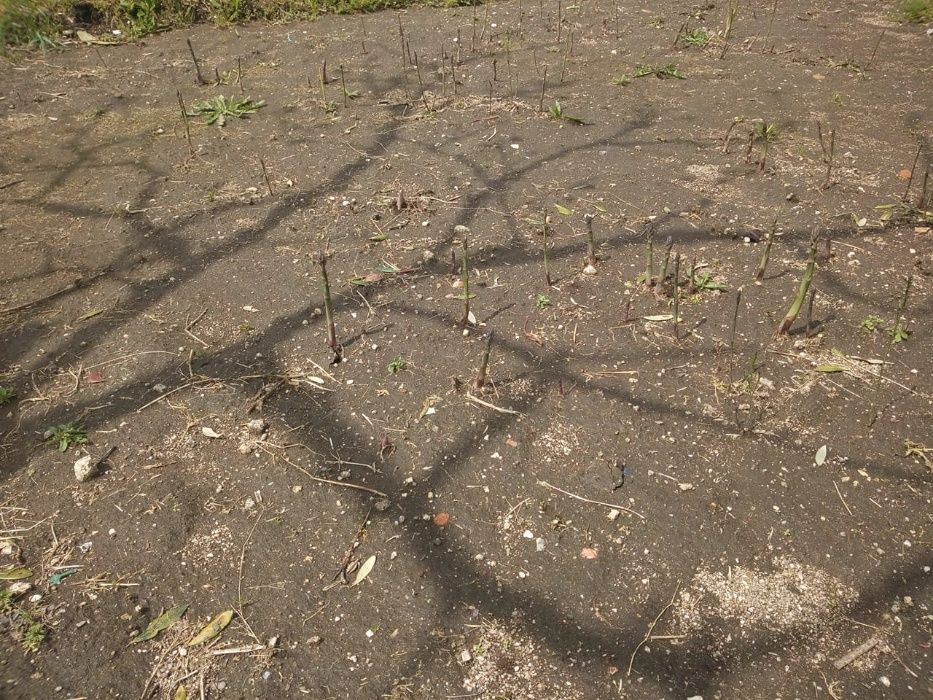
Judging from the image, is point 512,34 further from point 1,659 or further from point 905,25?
point 1,659

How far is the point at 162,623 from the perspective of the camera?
6.35ft

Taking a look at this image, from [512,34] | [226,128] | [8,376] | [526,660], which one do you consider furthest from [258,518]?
[512,34]

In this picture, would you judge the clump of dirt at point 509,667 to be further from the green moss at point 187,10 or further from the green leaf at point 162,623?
the green moss at point 187,10

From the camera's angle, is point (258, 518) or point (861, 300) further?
point (861, 300)

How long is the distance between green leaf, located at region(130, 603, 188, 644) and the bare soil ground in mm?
19

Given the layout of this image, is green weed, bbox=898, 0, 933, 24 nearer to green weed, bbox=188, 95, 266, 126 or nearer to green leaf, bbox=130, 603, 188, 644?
green weed, bbox=188, 95, 266, 126

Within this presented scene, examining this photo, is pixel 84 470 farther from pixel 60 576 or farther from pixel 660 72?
pixel 660 72

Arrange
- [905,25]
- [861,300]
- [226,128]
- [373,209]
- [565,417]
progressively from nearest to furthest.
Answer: [565,417], [861,300], [373,209], [226,128], [905,25]

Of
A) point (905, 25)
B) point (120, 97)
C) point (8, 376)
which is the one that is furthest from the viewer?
point (905, 25)

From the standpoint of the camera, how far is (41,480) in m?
2.32

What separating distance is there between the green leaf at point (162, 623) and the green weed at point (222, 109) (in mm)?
3573

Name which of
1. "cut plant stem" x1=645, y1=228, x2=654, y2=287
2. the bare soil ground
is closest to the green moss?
the bare soil ground

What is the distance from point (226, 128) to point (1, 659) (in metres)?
3.59

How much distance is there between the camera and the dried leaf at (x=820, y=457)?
2.29m
